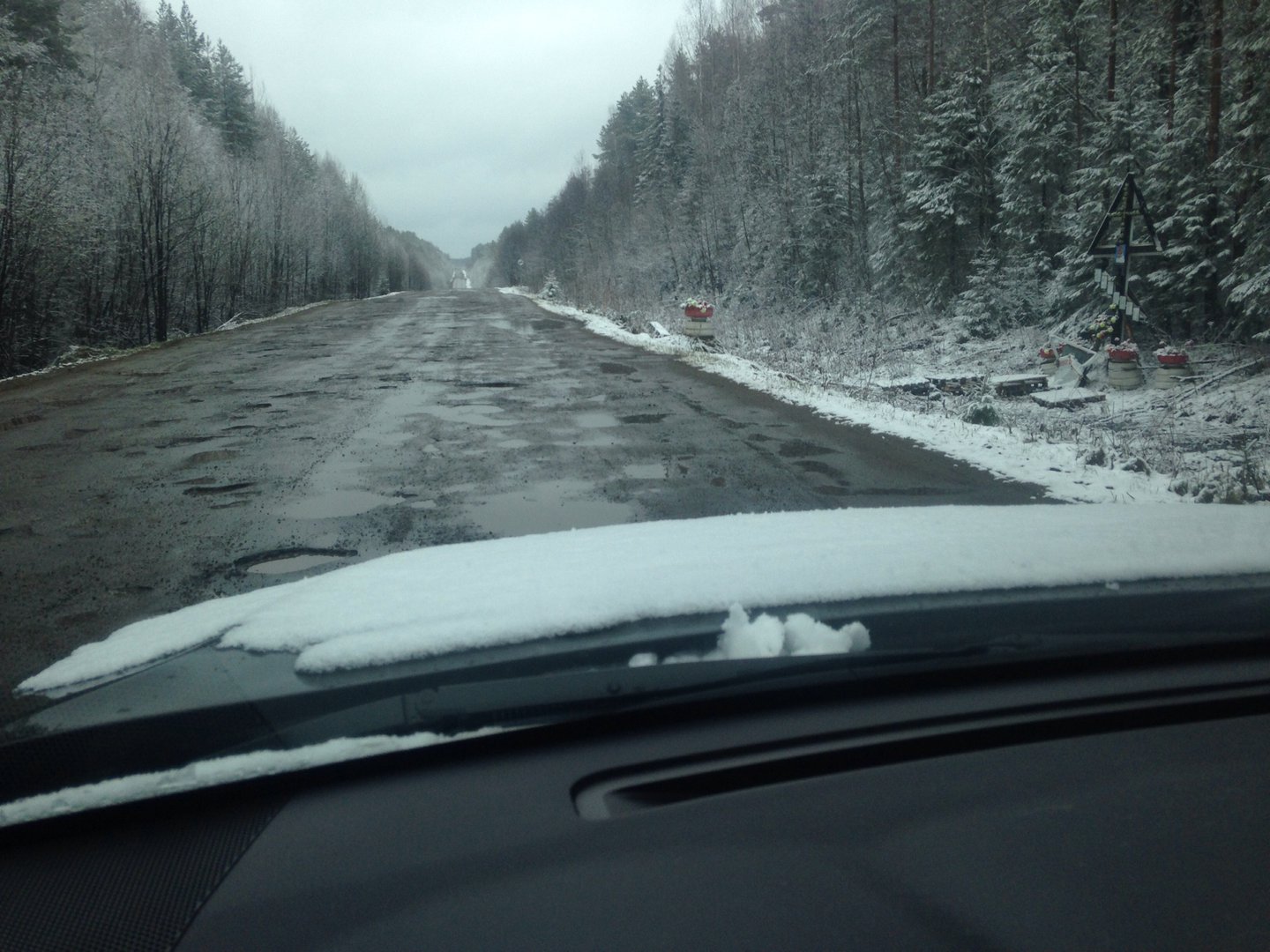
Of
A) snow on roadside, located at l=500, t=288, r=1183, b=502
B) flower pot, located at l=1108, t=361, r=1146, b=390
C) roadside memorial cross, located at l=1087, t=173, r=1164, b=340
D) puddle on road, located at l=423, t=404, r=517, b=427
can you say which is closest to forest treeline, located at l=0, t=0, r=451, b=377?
puddle on road, located at l=423, t=404, r=517, b=427

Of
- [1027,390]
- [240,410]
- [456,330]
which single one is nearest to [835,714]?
[240,410]

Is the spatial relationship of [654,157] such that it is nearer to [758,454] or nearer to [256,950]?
[758,454]

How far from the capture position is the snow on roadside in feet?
23.2

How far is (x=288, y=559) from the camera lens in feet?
17.1

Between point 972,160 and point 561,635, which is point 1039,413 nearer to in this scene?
point 561,635

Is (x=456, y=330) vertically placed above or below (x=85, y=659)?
above

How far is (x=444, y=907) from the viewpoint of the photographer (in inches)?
50.8

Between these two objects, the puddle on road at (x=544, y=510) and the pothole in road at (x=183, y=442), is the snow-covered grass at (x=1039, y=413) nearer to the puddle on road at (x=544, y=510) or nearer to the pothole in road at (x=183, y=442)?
the puddle on road at (x=544, y=510)

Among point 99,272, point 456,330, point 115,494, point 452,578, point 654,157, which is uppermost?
point 654,157

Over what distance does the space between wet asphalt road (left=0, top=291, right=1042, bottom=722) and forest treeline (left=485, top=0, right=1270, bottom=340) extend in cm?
1041

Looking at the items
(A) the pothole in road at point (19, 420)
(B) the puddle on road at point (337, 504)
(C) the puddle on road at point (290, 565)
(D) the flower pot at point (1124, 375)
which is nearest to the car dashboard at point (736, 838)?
(C) the puddle on road at point (290, 565)

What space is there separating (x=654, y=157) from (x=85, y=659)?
6495 centimetres

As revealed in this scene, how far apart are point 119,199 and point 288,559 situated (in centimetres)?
2712

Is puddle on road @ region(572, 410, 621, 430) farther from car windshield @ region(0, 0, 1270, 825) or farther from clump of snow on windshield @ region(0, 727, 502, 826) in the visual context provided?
clump of snow on windshield @ region(0, 727, 502, 826)
